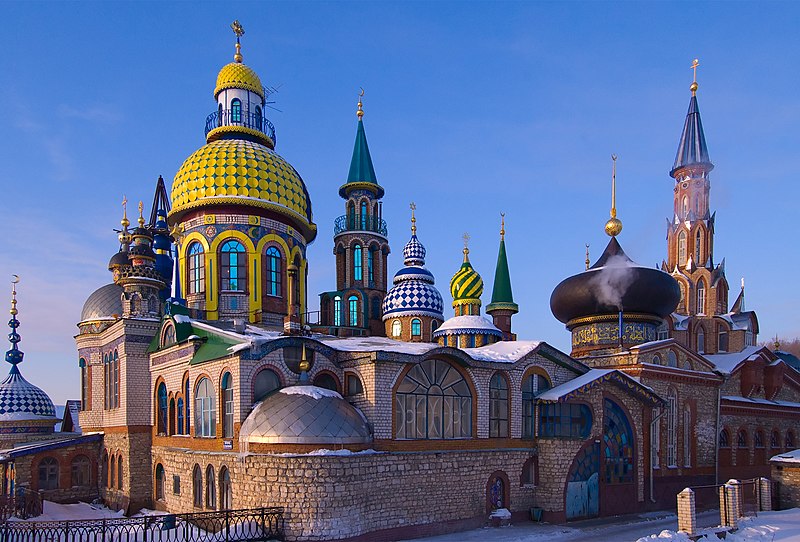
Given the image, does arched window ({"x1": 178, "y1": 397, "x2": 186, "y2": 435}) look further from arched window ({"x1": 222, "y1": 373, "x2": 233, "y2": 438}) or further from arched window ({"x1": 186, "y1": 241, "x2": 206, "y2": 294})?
arched window ({"x1": 186, "y1": 241, "x2": 206, "y2": 294})

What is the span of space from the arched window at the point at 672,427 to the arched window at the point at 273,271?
1336cm

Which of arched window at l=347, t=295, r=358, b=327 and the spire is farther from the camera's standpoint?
the spire

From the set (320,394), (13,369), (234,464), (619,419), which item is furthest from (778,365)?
(13,369)

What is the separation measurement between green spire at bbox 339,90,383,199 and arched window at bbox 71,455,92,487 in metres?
14.2

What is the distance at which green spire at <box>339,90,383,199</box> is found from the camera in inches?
1153

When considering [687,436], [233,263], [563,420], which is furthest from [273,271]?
[687,436]

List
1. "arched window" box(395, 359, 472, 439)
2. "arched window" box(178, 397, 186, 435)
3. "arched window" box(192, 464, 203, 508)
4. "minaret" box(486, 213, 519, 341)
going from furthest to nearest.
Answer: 1. "minaret" box(486, 213, 519, 341)
2. "arched window" box(178, 397, 186, 435)
3. "arched window" box(192, 464, 203, 508)
4. "arched window" box(395, 359, 472, 439)

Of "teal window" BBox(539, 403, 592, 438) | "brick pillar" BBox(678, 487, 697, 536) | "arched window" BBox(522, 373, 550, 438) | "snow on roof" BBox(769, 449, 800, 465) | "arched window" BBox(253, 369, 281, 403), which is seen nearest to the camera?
"brick pillar" BBox(678, 487, 697, 536)

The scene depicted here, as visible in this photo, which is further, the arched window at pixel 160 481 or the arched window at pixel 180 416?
the arched window at pixel 160 481

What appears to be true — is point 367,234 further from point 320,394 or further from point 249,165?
point 320,394

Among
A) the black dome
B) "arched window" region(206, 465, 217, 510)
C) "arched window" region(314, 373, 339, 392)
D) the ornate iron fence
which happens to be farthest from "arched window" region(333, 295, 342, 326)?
the ornate iron fence

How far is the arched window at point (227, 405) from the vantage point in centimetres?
1650

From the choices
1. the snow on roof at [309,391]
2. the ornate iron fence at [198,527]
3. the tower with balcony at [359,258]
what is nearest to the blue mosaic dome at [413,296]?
the tower with balcony at [359,258]

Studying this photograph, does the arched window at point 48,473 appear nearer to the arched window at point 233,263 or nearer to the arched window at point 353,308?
the arched window at point 233,263
